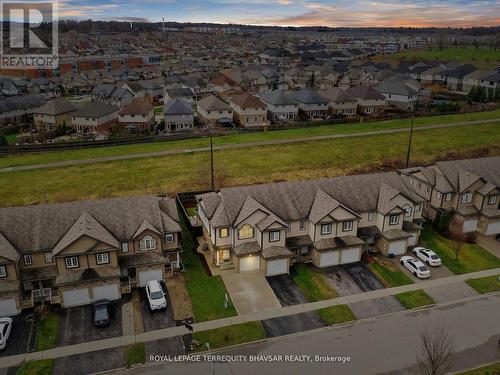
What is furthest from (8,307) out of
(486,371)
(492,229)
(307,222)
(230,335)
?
(492,229)

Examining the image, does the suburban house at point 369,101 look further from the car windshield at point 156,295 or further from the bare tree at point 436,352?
the car windshield at point 156,295

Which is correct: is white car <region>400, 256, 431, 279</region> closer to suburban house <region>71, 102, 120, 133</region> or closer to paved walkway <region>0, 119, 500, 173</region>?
paved walkway <region>0, 119, 500, 173</region>

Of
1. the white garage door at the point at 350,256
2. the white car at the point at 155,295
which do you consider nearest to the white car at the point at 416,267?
the white garage door at the point at 350,256

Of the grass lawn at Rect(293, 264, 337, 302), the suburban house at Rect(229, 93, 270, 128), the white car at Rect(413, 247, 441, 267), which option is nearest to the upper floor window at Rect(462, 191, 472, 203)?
the white car at Rect(413, 247, 441, 267)

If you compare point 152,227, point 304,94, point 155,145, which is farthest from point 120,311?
point 304,94

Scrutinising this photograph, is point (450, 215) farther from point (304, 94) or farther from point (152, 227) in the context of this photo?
point (304, 94)

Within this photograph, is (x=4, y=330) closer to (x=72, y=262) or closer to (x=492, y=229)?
(x=72, y=262)
